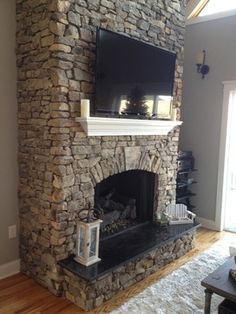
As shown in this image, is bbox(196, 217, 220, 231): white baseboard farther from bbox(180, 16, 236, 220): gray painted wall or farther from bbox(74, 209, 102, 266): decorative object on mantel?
bbox(74, 209, 102, 266): decorative object on mantel

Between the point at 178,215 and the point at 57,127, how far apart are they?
Answer: 1959 mm

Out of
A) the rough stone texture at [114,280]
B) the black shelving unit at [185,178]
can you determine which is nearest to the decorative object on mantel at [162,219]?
the rough stone texture at [114,280]

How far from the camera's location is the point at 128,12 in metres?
2.87

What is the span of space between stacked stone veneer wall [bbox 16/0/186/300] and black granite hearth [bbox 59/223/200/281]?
0.93 ft

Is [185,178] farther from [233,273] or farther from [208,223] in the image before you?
[233,273]

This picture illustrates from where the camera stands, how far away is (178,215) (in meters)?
3.62

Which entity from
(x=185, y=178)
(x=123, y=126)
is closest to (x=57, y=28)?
(x=123, y=126)

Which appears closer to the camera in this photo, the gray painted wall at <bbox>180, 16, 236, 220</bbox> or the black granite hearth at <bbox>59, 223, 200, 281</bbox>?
the black granite hearth at <bbox>59, 223, 200, 281</bbox>

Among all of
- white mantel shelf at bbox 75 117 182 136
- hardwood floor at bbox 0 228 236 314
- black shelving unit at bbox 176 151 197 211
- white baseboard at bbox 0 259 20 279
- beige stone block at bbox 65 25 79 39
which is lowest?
hardwood floor at bbox 0 228 236 314

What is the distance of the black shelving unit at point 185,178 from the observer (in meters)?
4.22

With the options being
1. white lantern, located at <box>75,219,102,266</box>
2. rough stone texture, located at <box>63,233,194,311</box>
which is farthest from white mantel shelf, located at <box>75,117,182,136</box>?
rough stone texture, located at <box>63,233,194,311</box>

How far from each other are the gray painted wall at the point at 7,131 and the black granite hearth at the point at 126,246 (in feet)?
2.31

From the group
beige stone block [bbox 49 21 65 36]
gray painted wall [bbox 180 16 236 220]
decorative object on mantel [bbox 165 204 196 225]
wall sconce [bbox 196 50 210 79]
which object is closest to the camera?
beige stone block [bbox 49 21 65 36]

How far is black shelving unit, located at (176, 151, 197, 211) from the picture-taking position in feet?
13.9
